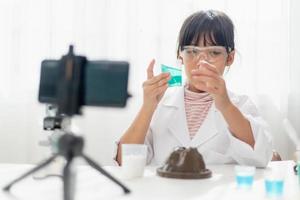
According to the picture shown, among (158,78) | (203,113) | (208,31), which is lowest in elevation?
(203,113)

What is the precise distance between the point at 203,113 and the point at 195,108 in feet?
0.12

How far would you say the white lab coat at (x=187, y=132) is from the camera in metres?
1.42

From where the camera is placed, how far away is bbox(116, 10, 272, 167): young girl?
132 centimetres

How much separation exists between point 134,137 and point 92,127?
0.73 metres

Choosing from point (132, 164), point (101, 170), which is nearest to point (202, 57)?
point (132, 164)

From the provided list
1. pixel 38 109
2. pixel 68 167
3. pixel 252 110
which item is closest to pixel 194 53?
pixel 252 110

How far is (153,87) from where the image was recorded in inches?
57.0

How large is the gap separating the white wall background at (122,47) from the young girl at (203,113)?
52cm

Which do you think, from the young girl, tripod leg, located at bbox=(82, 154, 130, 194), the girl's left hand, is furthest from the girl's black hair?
tripod leg, located at bbox=(82, 154, 130, 194)

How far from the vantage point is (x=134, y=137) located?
4.81ft

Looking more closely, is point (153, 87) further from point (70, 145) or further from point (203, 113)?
point (70, 145)

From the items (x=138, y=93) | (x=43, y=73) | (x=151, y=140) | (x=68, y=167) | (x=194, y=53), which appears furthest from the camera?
(x=138, y=93)

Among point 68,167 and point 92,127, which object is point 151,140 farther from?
point 68,167

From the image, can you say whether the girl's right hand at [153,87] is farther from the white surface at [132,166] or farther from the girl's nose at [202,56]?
the white surface at [132,166]
